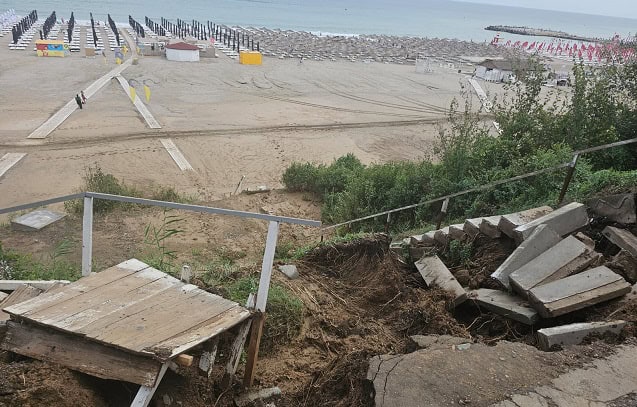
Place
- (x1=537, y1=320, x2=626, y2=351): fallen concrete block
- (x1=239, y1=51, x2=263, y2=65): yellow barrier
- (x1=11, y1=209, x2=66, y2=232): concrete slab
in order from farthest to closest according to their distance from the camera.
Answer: (x1=239, y1=51, x2=263, y2=65): yellow barrier
(x1=11, y1=209, x2=66, y2=232): concrete slab
(x1=537, y1=320, x2=626, y2=351): fallen concrete block

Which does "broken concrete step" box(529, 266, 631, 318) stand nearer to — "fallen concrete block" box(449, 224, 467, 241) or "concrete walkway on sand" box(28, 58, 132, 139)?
"fallen concrete block" box(449, 224, 467, 241)

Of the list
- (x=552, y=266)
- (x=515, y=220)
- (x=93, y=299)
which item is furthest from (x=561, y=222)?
(x=93, y=299)

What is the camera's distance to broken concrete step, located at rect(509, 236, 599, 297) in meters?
4.77

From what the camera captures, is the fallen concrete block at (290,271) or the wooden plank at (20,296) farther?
the fallen concrete block at (290,271)

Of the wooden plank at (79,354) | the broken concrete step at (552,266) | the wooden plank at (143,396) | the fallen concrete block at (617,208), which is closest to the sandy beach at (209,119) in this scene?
the fallen concrete block at (617,208)

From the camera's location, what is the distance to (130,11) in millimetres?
85438

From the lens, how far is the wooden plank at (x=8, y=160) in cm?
1662

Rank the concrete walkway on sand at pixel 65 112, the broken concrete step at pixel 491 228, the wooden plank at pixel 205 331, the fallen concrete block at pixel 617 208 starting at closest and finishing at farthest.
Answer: the wooden plank at pixel 205 331
the fallen concrete block at pixel 617 208
the broken concrete step at pixel 491 228
the concrete walkway on sand at pixel 65 112

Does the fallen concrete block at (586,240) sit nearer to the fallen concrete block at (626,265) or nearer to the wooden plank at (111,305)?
the fallen concrete block at (626,265)

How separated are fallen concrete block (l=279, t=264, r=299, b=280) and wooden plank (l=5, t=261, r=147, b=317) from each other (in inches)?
78.2

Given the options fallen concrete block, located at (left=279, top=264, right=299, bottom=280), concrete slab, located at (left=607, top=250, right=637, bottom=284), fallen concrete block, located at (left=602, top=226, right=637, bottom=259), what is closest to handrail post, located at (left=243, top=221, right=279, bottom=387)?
fallen concrete block, located at (left=279, top=264, right=299, bottom=280)

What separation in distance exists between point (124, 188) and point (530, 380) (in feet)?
42.7

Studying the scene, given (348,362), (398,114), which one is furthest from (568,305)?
(398,114)

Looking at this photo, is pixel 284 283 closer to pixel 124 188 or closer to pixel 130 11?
pixel 124 188
